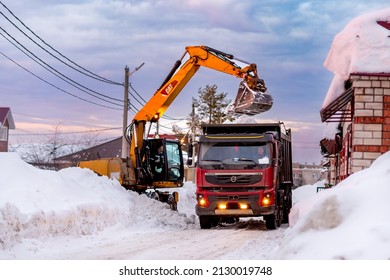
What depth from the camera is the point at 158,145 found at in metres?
24.7

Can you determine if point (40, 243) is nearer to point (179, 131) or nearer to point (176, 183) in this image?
point (176, 183)

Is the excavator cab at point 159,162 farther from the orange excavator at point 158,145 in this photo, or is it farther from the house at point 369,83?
the house at point 369,83

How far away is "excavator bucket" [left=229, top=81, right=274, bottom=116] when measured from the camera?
21.6 meters

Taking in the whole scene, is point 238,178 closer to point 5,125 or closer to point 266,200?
point 266,200

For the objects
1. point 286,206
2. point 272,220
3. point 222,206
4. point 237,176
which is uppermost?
point 237,176

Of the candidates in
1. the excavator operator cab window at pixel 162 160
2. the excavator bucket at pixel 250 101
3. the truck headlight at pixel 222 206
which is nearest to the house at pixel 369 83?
the excavator bucket at pixel 250 101

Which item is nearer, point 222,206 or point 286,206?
point 222,206

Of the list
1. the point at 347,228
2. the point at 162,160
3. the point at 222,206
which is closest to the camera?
the point at 347,228

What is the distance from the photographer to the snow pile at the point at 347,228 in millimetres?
7574

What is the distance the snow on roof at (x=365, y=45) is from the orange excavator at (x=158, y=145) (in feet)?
16.5

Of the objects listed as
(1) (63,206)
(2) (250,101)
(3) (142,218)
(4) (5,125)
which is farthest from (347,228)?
(4) (5,125)

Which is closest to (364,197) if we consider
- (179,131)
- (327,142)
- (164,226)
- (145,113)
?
(164,226)

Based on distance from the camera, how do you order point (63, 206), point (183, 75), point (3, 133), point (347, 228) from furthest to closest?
1. point (3, 133)
2. point (183, 75)
3. point (63, 206)
4. point (347, 228)

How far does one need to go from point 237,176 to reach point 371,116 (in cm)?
438
